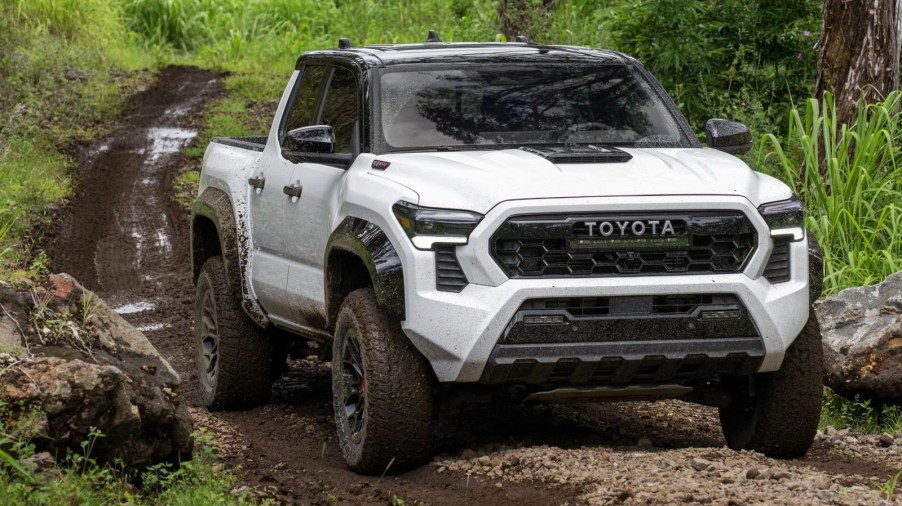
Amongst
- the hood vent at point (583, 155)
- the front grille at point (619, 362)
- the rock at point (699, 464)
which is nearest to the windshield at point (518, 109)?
the hood vent at point (583, 155)

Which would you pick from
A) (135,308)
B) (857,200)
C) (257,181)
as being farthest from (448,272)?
(135,308)

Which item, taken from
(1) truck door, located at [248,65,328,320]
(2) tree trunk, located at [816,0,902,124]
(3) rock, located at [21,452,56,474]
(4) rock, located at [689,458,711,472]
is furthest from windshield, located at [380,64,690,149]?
(2) tree trunk, located at [816,0,902,124]

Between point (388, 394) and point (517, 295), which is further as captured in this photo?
point (388, 394)

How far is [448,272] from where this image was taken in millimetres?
5594

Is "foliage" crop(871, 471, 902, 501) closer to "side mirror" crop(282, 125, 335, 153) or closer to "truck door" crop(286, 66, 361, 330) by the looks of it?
"truck door" crop(286, 66, 361, 330)

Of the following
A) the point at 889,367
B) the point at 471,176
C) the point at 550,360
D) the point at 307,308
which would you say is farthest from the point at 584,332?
the point at 889,367

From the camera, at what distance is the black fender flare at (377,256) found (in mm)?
5680

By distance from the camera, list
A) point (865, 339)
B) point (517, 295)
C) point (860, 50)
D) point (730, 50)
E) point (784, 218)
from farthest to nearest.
Answer: 1. point (730, 50)
2. point (860, 50)
3. point (865, 339)
4. point (784, 218)
5. point (517, 295)

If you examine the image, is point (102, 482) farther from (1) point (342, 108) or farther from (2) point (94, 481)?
(1) point (342, 108)

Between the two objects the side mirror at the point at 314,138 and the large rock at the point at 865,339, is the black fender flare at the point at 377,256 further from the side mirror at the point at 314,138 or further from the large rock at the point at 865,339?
the large rock at the point at 865,339

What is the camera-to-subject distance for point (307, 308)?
276 inches

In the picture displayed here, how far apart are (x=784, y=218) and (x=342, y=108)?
2354 millimetres

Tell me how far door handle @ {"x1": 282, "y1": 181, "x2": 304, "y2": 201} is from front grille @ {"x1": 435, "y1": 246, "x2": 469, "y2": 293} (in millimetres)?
1641

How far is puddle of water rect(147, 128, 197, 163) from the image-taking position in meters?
18.4
